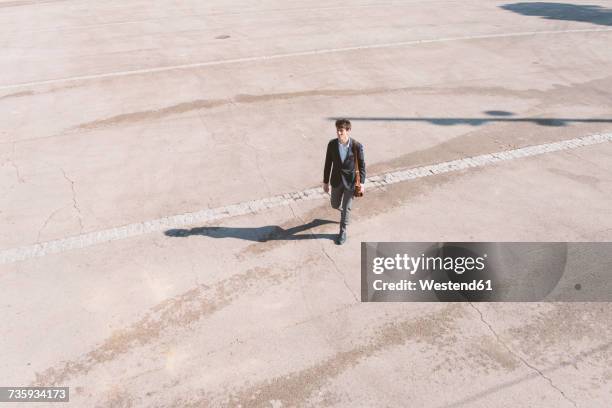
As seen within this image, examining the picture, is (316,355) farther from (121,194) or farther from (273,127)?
(273,127)

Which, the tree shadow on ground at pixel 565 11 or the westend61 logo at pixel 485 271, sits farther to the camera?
the tree shadow on ground at pixel 565 11

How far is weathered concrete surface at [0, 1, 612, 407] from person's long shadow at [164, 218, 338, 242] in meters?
0.06

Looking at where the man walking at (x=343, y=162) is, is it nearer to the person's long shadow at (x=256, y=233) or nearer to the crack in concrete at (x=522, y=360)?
the person's long shadow at (x=256, y=233)

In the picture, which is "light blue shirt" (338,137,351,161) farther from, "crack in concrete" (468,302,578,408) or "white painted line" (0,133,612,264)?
"crack in concrete" (468,302,578,408)

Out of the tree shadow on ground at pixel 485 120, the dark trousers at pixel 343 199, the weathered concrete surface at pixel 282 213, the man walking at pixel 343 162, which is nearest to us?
the weathered concrete surface at pixel 282 213

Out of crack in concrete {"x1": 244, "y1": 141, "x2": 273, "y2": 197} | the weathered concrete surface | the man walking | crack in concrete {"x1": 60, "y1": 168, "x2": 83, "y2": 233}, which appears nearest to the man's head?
the man walking

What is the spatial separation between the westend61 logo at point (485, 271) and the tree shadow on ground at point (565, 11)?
57.1 feet

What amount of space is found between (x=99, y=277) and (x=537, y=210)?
22.8ft

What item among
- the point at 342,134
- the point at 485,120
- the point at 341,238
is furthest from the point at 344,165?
the point at 485,120

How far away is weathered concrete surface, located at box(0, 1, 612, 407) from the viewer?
5.08 metres

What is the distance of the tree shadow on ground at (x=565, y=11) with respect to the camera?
20.1m

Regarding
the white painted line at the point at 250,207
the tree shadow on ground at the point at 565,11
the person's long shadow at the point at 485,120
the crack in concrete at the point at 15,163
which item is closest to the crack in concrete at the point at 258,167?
the white painted line at the point at 250,207

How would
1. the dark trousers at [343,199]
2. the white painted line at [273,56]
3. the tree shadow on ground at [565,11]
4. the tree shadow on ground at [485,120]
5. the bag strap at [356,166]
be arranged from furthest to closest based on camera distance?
1. the tree shadow on ground at [565,11]
2. the white painted line at [273,56]
3. the tree shadow on ground at [485,120]
4. the dark trousers at [343,199]
5. the bag strap at [356,166]

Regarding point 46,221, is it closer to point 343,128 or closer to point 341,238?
point 341,238
